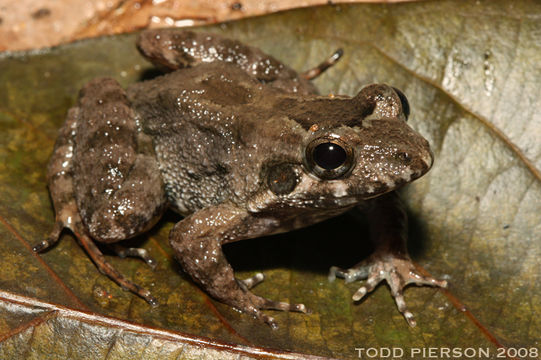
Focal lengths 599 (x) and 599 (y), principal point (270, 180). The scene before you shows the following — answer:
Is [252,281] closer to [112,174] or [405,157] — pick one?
[112,174]

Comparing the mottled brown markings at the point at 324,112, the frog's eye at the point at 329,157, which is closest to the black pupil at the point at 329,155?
the frog's eye at the point at 329,157

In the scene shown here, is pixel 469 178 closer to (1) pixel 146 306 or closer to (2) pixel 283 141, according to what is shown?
(2) pixel 283 141

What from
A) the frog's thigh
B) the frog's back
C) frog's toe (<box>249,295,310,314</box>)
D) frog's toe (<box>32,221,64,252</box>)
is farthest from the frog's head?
frog's toe (<box>32,221,64,252</box>)

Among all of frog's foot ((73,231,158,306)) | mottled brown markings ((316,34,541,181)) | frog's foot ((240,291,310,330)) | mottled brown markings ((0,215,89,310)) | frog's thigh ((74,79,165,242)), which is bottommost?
frog's foot ((240,291,310,330))

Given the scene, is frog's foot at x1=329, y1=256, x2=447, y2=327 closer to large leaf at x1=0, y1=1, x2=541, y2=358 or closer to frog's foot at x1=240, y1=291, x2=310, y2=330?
large leaf at x1=0, y1=1, x2=541, y2=358

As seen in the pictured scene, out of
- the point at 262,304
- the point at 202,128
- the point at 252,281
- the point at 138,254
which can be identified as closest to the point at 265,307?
the point at 262,304

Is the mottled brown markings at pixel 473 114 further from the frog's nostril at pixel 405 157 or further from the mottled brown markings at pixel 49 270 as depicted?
the mottled brown markings at pixel 49 270

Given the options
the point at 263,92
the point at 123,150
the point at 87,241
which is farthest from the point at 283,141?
the point at 87,241
